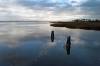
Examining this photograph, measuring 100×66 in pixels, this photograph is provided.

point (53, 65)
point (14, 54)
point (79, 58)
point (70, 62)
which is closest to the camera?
point (53, 65)

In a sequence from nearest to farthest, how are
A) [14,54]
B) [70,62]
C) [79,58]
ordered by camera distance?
[70,62] → [79,58] → [14,54]

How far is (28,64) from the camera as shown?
1881cm

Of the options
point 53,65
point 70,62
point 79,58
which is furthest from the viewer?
point 79,58

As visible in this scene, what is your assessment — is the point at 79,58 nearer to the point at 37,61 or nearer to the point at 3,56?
the point at 37,61

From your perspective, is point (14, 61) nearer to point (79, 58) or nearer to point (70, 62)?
point (70, 62)

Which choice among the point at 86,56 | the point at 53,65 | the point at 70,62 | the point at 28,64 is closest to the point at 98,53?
the point at 86,56

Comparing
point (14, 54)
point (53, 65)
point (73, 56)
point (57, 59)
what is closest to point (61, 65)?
point (53, 65)

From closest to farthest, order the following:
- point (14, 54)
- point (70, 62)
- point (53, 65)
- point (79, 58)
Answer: point (53, 65) < point (70, 62) < point (79, 58) < point (14, 54)

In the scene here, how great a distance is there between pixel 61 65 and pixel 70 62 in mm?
1474

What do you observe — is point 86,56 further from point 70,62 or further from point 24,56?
point 24,56

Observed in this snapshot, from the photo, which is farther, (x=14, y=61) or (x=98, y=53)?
(x=98, y=53)

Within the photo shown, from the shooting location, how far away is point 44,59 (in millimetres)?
21125

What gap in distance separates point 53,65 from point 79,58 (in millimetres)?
4049

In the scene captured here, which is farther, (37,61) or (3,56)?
(3,56)
